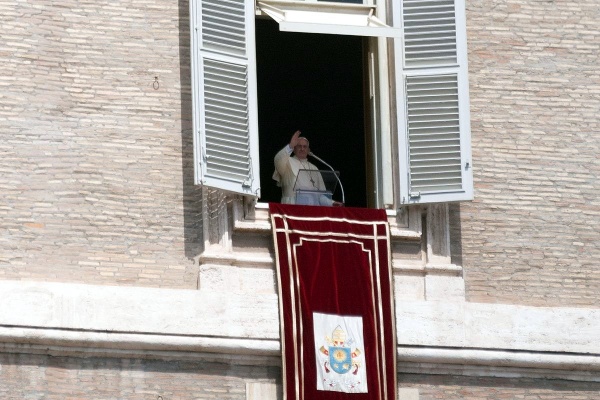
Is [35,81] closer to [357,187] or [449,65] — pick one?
[449,65]

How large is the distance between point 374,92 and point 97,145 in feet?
7.45

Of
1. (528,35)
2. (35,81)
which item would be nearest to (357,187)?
(528,35)

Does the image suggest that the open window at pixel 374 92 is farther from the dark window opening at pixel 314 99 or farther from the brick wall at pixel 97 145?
the dark window opening at pixel 314 99

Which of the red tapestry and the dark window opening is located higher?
the dark window opening

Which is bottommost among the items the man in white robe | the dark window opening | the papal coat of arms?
the papal coat of arms

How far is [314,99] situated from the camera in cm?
2397

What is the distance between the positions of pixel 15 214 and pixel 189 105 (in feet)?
5.21

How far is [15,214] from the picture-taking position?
18.2 metres

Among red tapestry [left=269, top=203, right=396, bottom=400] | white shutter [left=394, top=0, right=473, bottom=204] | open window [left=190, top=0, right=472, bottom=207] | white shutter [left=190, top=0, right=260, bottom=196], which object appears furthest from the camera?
white shutter [left=394, top=0, right=473, bottom=204]

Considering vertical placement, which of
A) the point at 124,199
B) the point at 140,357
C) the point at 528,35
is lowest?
the point at 140,357

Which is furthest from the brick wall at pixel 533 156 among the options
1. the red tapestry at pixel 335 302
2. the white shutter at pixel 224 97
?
→ the white shutter at pixel 224 97

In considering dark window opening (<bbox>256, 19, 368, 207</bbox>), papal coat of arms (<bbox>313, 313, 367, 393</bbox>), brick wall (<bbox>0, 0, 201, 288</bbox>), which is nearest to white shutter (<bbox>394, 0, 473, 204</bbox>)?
papal coat of arms (<bbox>313, 313, 367, 393</bbox>)

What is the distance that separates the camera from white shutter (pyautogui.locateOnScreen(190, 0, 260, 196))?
18.6 metres

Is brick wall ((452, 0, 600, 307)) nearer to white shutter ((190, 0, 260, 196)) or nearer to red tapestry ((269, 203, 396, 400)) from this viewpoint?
red tapestry ((269, 203, 396, 400))
